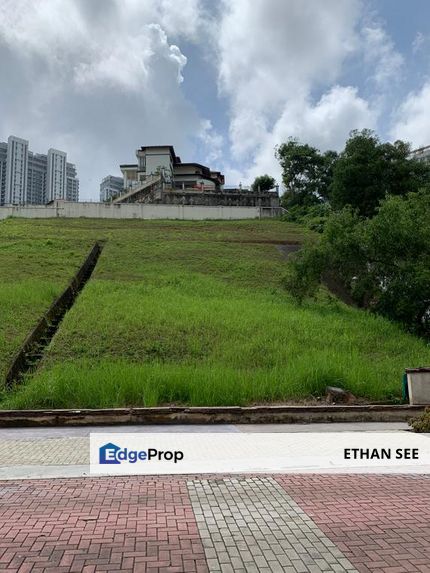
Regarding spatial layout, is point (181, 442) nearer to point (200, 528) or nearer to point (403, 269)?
point (200, 528)

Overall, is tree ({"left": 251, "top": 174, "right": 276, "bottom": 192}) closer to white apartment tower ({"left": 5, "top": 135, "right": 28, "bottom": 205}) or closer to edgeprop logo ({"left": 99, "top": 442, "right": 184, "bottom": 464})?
white apartment tower ({"left": 5, "top": 135, "right": 28, "bottom": 205})

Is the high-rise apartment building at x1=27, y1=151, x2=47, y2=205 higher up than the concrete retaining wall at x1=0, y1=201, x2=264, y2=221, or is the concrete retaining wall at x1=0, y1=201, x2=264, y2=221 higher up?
the high-rise apartment building at x1=27, y1=151, x2=47, y2=205

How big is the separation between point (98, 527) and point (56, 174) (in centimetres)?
8078

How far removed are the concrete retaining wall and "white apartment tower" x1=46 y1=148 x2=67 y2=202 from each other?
29881mm

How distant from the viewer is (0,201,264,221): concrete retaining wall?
157 feet

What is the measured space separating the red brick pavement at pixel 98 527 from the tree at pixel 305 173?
53627 mm

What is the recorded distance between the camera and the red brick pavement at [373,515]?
11.5 ft

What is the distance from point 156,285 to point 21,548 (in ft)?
55.7

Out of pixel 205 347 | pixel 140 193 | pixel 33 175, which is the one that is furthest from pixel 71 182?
pixel 205 347

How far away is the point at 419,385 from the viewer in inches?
383

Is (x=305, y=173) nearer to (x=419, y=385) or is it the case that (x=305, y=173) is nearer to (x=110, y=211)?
(x=110, y=211)

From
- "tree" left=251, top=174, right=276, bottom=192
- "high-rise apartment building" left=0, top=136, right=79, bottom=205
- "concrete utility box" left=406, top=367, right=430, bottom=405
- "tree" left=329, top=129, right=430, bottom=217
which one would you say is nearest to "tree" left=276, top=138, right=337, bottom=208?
"tree" left=251, top=174, right=276, bottom=192

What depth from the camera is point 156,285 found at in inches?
807

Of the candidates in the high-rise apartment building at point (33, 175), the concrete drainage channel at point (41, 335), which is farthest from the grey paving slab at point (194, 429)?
the high-rise apartment building at point (33, 175)
